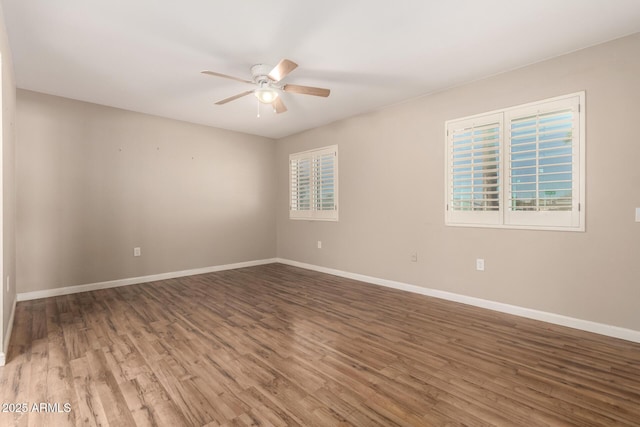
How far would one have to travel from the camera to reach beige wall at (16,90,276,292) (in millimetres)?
3793

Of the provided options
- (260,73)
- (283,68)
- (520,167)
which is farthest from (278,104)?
(520,167)

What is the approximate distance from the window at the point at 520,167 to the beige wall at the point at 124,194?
3.82 m

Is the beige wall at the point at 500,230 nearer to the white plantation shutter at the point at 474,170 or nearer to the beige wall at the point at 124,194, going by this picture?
the white plantation shutter at the point at 474,170

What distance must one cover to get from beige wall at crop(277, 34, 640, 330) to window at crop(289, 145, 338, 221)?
0.63 feet

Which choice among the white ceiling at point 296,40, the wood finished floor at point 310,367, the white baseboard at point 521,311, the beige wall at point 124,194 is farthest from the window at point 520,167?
the beige wall at point 124,194

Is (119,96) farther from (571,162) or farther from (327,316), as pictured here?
(571,162)

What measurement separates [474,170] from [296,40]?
2378 mm

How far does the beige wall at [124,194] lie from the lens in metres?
Result: 3.79

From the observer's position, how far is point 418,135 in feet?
13.1

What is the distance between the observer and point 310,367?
2.15m

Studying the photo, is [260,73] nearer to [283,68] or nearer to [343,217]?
[283,68]

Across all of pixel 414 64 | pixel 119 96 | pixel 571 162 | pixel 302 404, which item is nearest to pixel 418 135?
pixel 414 64

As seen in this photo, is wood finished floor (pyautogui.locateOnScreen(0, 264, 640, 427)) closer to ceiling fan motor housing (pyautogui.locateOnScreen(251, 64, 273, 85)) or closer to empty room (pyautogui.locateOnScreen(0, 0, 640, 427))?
empty room (pyautogui.locateOnScreen(0, 0, 640, 427))

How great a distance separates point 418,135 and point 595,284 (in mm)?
2415
